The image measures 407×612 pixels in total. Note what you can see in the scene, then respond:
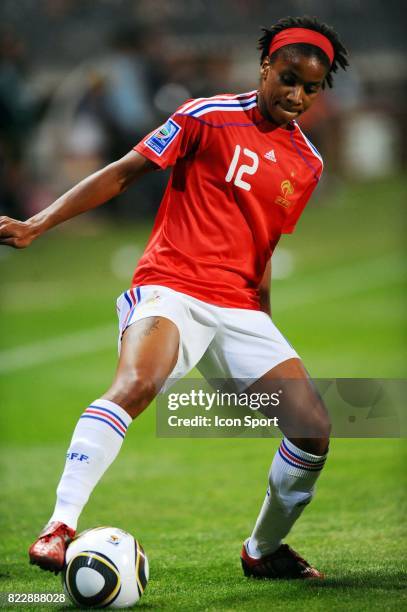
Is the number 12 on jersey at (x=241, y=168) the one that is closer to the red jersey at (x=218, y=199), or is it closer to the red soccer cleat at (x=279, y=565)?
the red jersey at (x=218, y=199)

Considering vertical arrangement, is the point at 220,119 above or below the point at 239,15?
below

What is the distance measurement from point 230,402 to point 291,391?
355 millimetres

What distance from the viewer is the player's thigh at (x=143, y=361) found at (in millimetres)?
4473

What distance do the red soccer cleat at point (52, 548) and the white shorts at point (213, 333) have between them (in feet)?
2.67

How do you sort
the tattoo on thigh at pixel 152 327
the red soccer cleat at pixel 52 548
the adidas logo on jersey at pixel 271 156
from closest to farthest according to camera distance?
the red soccer cleat at pixel 52 548 < the tattoo on thigh at pixel 152 327 < the adidas logo on jersey at pixel 271 156

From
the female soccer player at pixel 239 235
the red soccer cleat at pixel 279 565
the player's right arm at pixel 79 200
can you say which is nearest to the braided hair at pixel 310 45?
the female soccer player at pixel 239 235

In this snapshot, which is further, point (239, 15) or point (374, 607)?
point (239, 15)

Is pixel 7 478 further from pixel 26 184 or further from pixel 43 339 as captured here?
pixel 26 184

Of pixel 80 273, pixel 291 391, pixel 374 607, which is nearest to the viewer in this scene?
pixel 374 607

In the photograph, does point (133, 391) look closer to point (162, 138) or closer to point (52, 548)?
point (52, 548)

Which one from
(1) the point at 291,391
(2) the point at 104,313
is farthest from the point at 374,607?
(2) the point at 104,313

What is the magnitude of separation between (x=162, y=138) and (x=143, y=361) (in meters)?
0.95

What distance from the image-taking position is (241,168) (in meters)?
4.93

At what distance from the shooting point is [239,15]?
946 inches
